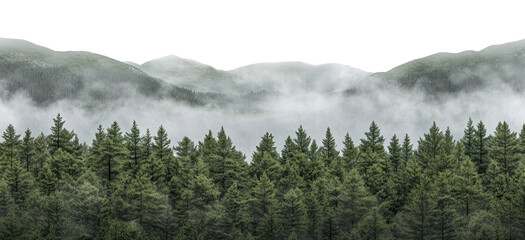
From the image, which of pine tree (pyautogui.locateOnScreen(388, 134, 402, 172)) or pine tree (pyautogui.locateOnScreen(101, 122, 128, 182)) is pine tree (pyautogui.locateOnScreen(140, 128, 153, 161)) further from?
pine tree (pyautogui.locateOnScreen(388, 134, 402, 172))

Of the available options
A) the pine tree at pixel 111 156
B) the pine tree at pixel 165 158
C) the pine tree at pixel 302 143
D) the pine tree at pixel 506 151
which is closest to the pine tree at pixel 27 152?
the pine tree at pixel 111 156

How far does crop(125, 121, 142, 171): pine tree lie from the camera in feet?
240

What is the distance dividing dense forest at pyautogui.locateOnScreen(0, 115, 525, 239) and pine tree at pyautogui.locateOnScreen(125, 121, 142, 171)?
18 centimetres

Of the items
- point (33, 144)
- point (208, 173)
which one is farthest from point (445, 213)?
point (33, 144)

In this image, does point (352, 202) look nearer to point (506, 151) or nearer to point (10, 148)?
point (506, 151)

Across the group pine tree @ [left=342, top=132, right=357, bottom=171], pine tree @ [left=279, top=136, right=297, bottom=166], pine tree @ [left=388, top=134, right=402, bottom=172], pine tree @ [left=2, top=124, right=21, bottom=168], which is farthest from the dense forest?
pine tree @ [left=279, top=136, right=297, bottom=166]

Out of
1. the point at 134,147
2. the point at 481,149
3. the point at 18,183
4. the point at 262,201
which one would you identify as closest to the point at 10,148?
the point at 18,183

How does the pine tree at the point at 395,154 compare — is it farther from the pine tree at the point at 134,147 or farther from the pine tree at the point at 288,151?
the pine tree at the point at 134,147

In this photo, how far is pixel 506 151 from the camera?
7638 cm

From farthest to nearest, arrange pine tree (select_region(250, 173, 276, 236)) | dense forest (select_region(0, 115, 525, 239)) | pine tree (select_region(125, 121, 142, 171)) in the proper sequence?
pine tree (select_region(125, 121, 142, 171))
pine tree (select_region(250, 173, 276, 236))
dense forest (select_region(0, 115, 525, 239))

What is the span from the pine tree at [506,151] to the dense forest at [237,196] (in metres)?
0.19

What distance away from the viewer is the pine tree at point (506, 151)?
75.8m

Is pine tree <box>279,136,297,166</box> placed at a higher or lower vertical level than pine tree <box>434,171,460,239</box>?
higher

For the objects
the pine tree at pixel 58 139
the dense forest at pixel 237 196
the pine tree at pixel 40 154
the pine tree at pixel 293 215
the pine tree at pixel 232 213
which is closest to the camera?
the dense forest at pixel 237 196
